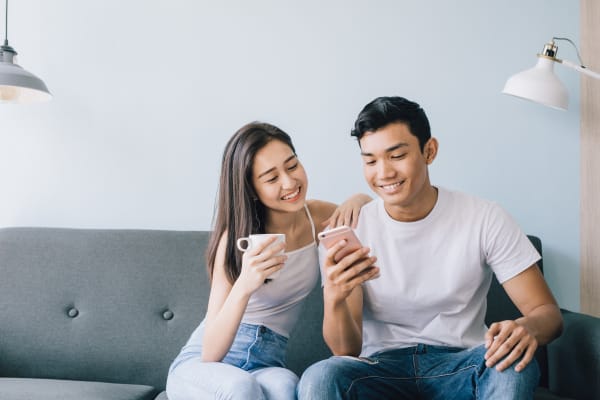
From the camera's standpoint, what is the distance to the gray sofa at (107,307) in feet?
6.44

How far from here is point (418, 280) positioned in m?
1.61

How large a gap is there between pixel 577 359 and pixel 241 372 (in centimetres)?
92

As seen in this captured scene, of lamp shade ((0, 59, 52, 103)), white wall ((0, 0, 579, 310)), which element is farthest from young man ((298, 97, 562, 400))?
lamp shade ((0, 59, 52, 103))

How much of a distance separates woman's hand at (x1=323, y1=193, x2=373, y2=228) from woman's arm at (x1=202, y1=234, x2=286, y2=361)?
0.28 meters

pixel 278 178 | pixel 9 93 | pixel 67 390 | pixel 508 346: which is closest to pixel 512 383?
pixel 508 346

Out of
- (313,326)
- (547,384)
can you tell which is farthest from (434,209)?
(547,384)

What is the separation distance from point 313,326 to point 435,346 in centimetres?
49

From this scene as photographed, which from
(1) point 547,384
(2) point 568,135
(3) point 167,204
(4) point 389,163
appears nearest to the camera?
(4) point 389,163

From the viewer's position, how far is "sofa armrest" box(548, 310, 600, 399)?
1.58 metres

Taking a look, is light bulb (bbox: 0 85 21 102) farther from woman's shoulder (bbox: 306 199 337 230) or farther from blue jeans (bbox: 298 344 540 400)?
blue jeans (bbox: 298 344 540 400)

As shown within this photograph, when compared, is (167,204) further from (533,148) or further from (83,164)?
(533,148)

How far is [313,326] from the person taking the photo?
1.95 meters

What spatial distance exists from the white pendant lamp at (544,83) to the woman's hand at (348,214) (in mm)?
601

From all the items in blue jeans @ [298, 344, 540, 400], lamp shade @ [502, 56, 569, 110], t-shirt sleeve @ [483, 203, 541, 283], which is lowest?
blue jeans @ [298, 344, 540, 400]
